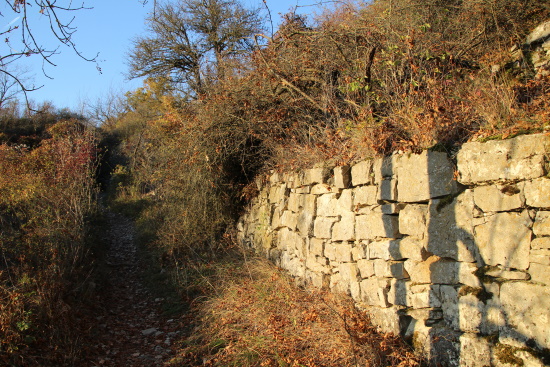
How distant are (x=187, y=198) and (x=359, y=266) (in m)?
5.81

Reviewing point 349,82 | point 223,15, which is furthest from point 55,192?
point 223,15

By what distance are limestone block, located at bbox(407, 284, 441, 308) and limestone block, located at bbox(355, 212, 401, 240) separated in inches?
24.8

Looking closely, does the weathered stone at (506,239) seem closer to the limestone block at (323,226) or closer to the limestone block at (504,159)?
the limestone block at (504,159)

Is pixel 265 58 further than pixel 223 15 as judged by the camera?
No

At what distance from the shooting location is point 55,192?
9.45 metres

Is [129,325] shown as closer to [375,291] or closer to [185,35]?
[375,291]

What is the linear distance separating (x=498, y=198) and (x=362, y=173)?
74.1 inches

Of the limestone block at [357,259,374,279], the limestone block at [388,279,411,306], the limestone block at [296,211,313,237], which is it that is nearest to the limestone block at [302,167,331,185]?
the limestone block at [296,211,313,237]

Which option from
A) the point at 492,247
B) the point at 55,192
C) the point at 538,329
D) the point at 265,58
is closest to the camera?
the point at 538,329

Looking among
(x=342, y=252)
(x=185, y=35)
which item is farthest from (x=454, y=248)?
(x=185, y=35)

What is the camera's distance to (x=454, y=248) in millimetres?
3867

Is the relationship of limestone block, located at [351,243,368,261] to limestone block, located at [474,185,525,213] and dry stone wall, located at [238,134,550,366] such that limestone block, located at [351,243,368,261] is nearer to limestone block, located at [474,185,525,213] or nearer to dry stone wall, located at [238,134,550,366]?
dry stone wall, located at [238,134,550,366]

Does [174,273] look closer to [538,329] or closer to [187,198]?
[187,198]

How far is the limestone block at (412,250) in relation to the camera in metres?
4.21
